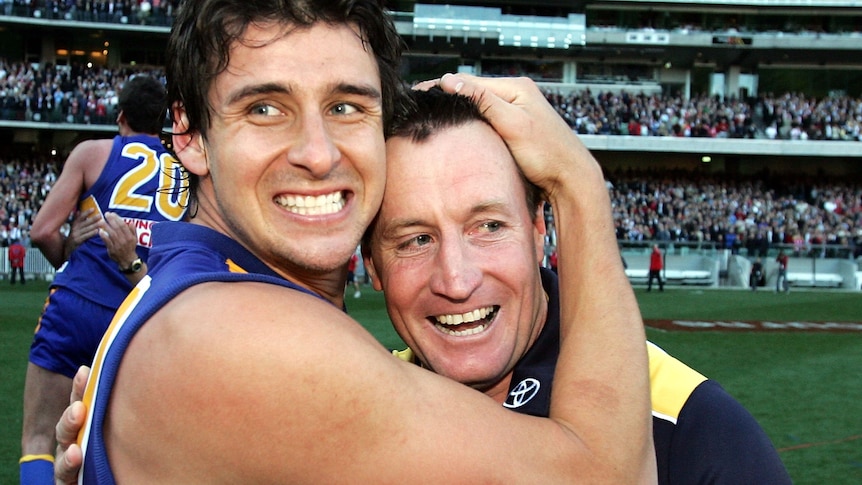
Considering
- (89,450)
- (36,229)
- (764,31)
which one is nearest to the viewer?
(89,450)

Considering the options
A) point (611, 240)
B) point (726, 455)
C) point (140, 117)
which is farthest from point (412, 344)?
point (140, 117)

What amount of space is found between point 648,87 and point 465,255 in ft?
156

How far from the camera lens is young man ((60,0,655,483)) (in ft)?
5.77

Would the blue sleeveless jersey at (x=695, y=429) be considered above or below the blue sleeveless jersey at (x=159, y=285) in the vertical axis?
below

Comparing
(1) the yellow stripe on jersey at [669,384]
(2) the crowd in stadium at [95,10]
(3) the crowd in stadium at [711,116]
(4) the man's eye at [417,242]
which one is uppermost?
(2) the crowd in stadium at [95,10]

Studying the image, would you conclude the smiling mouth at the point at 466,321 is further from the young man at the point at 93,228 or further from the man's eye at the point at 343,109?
the young man at the point at 93,228

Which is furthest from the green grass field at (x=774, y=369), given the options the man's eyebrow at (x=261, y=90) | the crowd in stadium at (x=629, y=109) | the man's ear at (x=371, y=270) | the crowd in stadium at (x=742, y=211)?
the crowd in stadium at (x=629, y=109)

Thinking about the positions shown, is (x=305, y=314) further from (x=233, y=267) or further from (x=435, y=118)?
(x=435, y=118)

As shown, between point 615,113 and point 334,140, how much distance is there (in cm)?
4323

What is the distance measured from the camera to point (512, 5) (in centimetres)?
4750

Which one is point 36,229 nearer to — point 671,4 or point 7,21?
point 7,21

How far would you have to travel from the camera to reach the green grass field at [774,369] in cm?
804

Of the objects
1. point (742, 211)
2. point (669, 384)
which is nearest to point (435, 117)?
point (669, 384)

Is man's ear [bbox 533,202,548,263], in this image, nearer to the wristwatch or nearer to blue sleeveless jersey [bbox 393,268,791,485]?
blue sleeveless jersey [bbox 393,268,791,485]
